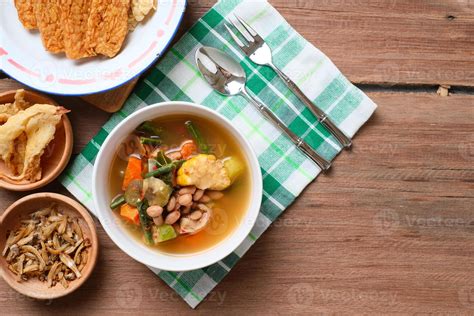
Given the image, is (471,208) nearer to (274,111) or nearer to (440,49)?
(440,49)

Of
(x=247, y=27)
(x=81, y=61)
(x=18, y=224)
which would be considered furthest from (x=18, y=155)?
(x=247, y=27)

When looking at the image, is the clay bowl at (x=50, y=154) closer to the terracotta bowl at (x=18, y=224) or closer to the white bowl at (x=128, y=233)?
the terracotta bowl at (x=18, y=224)

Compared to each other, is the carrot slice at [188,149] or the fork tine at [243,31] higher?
the fork tine at [243,31]

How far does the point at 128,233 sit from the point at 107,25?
1.71 feet

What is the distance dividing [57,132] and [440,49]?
41.9 inches

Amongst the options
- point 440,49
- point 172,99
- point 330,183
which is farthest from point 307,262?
point 440,49

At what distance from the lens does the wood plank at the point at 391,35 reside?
150 centimetres

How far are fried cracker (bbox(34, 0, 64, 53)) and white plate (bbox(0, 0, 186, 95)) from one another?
4 centimetres

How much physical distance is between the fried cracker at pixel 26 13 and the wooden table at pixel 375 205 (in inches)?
7.3

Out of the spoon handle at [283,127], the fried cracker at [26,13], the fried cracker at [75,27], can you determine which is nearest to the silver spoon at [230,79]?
the spoon handle at [283,127]

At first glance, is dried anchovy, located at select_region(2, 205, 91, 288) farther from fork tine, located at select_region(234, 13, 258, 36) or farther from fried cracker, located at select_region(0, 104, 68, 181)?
fork tine, located at select_region(234, 13, 258, 36)

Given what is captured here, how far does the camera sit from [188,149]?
4.55 feet

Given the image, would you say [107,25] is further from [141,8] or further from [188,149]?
[188,149]

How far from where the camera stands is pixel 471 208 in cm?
151
